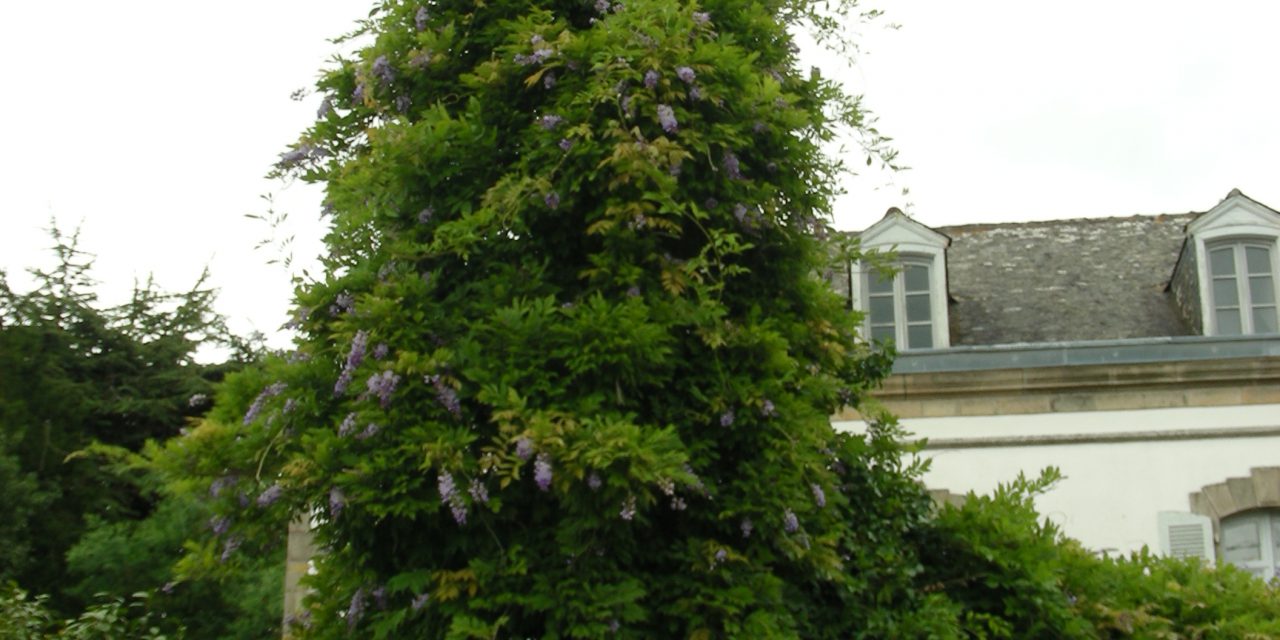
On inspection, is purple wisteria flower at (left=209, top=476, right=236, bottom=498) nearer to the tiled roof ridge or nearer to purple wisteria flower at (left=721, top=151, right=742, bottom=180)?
purple wisteria flower at (left=721, top=151, right=742, bottom=180)

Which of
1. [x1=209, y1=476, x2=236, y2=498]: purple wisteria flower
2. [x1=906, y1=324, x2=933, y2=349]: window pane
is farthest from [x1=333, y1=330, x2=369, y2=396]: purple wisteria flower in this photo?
[x1=906, y1=324, x2=933, y2=349]: window pane

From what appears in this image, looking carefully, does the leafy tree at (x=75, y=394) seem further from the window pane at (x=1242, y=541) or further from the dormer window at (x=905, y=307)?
the window pane at (x=1242, y=541)

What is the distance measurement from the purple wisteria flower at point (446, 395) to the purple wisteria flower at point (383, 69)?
1.71m

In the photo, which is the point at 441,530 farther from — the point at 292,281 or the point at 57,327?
the point at 57,327

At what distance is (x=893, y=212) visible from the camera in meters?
13.9

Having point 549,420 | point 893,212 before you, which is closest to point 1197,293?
point 893,212

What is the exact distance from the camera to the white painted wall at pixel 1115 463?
12016mm

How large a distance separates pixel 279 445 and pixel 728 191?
221 centimetres

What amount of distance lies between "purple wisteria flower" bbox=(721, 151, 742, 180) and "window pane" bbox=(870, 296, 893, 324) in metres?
8.12

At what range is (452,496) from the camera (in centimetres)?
515

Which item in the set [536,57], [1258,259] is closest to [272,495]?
[536,57]

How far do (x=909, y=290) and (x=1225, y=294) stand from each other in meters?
3.07

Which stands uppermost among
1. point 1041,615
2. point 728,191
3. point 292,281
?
point 728,191

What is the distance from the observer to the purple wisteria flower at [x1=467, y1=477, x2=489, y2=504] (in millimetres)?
5184
